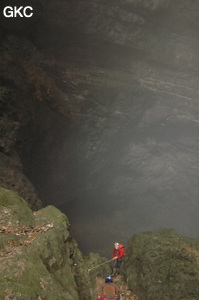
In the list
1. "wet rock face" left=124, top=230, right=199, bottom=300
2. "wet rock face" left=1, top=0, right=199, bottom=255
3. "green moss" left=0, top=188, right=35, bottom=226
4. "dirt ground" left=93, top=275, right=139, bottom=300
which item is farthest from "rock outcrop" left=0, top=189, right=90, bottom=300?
"wet rock face" left=1, top=0, right=199, bottom=255

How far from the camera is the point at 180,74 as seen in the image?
66.7 feet

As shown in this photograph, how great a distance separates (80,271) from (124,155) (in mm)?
18291

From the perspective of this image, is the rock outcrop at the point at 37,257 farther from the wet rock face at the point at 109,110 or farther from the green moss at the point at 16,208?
the wet rock face at the point at 109,110

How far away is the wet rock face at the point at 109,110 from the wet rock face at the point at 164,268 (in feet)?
28.5

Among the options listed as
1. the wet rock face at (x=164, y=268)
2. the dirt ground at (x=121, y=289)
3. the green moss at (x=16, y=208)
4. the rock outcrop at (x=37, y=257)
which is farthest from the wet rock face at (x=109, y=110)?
the wet rock face at (x=164, y=268)

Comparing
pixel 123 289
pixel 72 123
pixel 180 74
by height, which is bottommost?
pixel 123 289

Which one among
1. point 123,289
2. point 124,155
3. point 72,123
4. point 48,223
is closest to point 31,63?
point 72,123

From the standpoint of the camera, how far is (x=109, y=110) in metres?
19.8

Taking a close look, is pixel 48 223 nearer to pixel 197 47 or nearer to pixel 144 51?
pixel 144 51

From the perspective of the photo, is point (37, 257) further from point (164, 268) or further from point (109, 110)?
point (109, 110)

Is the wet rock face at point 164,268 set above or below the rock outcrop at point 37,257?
below

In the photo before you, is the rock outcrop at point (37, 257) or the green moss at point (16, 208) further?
the green moss at point (16, 208)

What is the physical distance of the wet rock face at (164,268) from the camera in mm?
7352

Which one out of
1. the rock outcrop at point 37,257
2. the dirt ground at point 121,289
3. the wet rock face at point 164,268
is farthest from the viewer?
the dirt ground at point 121,289
